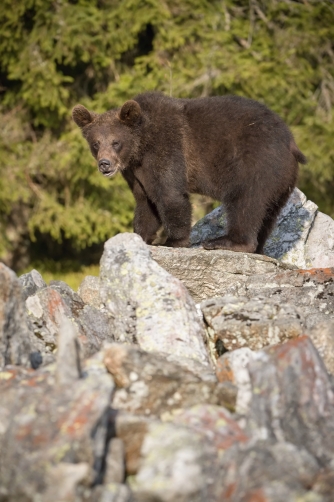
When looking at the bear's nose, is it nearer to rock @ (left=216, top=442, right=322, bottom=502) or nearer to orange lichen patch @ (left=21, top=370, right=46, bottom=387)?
orange lichen patch @ (left=21, top=370, right=46, bottom=387)

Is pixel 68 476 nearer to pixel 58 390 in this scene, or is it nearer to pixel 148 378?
pixel 58 390

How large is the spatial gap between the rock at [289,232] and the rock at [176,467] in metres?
4.81

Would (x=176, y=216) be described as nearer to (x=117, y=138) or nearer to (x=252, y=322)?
(x=117, y=138)

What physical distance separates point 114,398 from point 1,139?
35.7 feet

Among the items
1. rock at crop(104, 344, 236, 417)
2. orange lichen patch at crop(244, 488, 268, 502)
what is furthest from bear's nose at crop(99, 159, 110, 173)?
orange lichen patch at crop(244, 488, 268, 502)

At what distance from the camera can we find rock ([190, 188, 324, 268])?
827cm

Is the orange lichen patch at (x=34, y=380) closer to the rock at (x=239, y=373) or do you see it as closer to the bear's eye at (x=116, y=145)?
the rock at (x=239, y=373)

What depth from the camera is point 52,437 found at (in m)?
3.42

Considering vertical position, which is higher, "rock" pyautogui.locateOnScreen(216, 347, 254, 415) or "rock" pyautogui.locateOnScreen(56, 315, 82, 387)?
"rock" pyautogui.locateOnScreen(56, 315, 82, 387)

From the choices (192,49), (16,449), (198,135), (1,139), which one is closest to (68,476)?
(16,449)

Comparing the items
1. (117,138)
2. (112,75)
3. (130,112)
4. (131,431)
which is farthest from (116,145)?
(112,75)

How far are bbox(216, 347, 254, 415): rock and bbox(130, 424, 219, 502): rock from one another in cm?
43

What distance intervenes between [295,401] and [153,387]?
82 centimetres

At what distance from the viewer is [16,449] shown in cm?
341
